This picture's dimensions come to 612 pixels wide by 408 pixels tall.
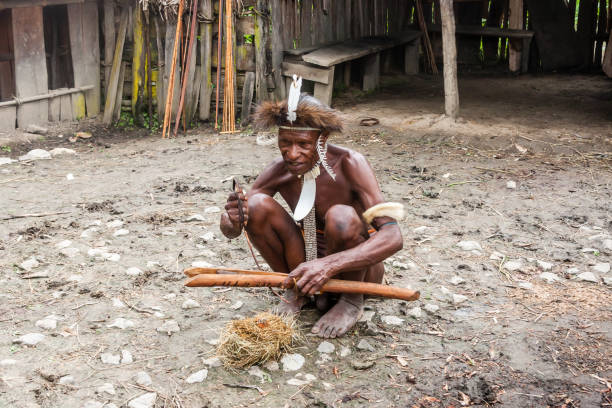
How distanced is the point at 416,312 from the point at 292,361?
842mm

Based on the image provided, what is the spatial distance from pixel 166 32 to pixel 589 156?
16.5 feet

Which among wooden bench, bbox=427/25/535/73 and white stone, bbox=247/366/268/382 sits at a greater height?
wooden bench, bbox=427/25/535/73

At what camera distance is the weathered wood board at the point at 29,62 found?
7.46 metres

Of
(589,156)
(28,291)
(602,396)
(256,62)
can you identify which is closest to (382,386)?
(602,396)

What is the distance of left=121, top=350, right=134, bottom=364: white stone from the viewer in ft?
10.2

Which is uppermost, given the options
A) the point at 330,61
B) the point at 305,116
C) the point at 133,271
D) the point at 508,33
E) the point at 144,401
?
the point at 508,33

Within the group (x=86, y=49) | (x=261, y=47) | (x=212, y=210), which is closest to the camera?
(x=212, y=210)

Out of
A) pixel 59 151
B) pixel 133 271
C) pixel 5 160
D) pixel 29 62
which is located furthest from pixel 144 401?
pixel 29 62

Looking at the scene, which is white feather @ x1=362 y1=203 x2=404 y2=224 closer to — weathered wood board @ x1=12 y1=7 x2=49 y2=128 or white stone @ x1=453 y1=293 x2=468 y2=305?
white stone @ x1=453 y1=293 x2=468 y2=305

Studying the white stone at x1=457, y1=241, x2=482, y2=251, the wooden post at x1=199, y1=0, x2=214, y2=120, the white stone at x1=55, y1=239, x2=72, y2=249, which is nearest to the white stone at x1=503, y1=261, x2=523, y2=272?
the white stone at x1=457, y1=241, x2=482, y2=251

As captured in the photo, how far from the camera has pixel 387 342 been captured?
3.31m

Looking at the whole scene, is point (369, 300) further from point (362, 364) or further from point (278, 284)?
point (278, 284)

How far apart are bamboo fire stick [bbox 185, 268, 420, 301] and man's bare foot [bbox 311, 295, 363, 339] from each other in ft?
0.85

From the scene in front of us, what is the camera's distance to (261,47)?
8.12 metres
